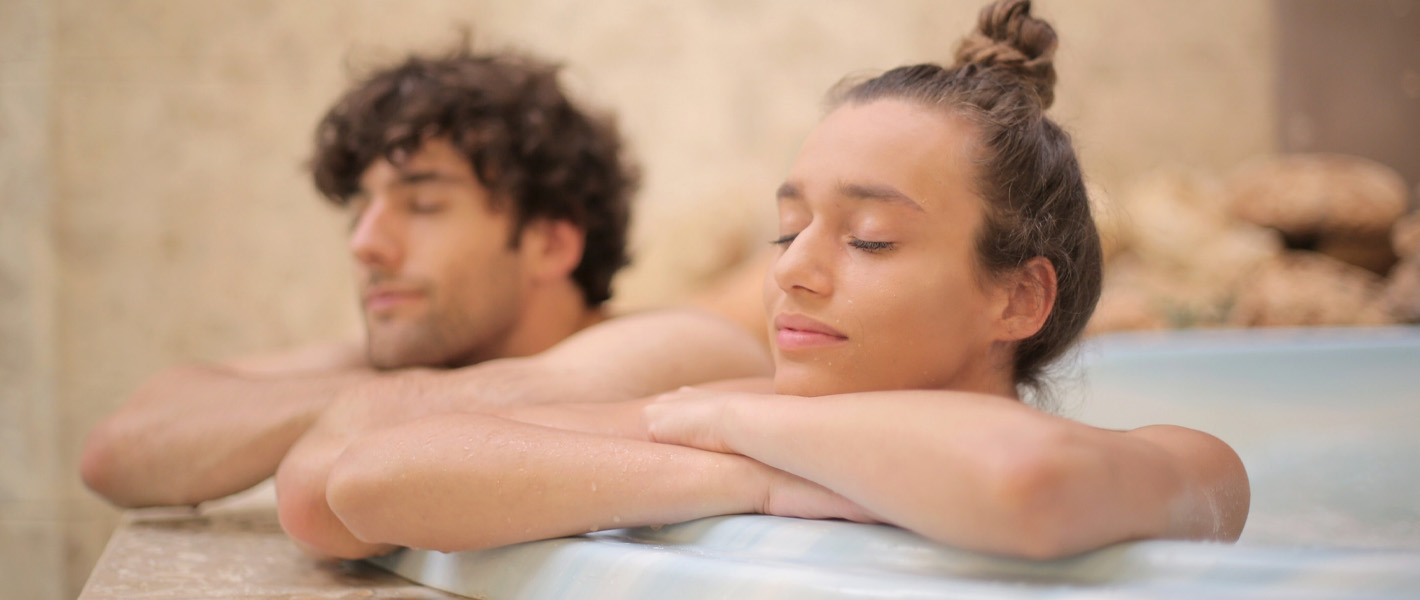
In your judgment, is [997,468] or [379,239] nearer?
[997,468]

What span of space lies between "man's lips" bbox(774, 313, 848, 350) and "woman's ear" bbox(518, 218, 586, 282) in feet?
2.64

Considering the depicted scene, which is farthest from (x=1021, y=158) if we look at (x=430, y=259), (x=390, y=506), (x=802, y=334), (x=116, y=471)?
(x=116, y=471)

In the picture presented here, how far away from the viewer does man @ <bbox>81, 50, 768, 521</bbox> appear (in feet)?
3.82

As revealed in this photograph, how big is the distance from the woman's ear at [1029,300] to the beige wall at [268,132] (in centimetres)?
194

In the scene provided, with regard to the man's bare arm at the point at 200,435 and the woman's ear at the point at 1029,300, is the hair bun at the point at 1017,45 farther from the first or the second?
the man's bare arm at the point at 200,435

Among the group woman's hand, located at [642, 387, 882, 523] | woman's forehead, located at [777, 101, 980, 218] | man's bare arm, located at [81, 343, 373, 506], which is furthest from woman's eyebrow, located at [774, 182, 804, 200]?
man's bare arm, located at [81, 343, 373, 506]

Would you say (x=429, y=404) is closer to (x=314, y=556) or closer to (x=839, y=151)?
(x=314, y=556)

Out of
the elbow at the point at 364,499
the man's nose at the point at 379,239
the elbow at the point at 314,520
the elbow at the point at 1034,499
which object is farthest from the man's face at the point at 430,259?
the elbow at the point at 1034,499

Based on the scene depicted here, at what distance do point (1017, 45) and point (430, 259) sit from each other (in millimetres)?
831

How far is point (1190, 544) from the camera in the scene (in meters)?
0.59

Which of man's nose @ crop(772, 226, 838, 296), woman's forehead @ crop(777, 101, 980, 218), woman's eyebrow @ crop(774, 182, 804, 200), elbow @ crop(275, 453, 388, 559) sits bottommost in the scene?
elbow @ crop(275, 453, 388, 559)

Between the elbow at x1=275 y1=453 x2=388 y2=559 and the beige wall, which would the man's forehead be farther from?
the beige wall

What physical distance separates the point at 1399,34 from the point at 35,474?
11.6 feet

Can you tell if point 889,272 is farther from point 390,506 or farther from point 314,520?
point 314,520
